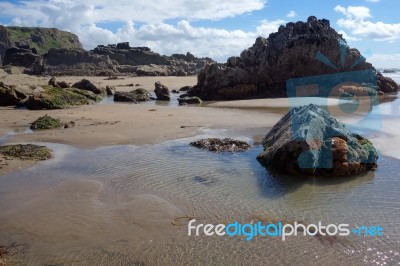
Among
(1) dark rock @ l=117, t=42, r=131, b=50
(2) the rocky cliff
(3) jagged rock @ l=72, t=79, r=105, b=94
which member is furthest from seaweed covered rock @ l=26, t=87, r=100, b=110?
(2) the rocky cliff

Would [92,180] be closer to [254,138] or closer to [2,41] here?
[254,138]

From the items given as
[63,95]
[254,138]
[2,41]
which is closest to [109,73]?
[63,95]

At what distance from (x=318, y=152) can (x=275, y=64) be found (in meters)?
17.9

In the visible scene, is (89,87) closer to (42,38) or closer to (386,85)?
(386,85)

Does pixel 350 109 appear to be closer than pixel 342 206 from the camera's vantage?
No

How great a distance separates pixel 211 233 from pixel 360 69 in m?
25.8

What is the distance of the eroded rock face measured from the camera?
7.21m

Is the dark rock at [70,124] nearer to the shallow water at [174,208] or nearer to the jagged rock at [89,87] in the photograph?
the shallow water at [174,208]

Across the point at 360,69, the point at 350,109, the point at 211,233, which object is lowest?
the point at 211,233

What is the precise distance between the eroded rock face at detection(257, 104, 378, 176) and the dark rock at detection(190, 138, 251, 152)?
1285mm

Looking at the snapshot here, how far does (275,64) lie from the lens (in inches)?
962

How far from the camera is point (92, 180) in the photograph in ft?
22.9

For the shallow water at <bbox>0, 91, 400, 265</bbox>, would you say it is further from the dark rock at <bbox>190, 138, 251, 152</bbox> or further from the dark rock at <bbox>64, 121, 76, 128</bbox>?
the dark rock at <bbox>64, 121, 76, 128</bbox>

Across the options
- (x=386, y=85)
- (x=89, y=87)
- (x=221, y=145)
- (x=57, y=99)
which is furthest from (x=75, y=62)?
(x=221, y=145)
